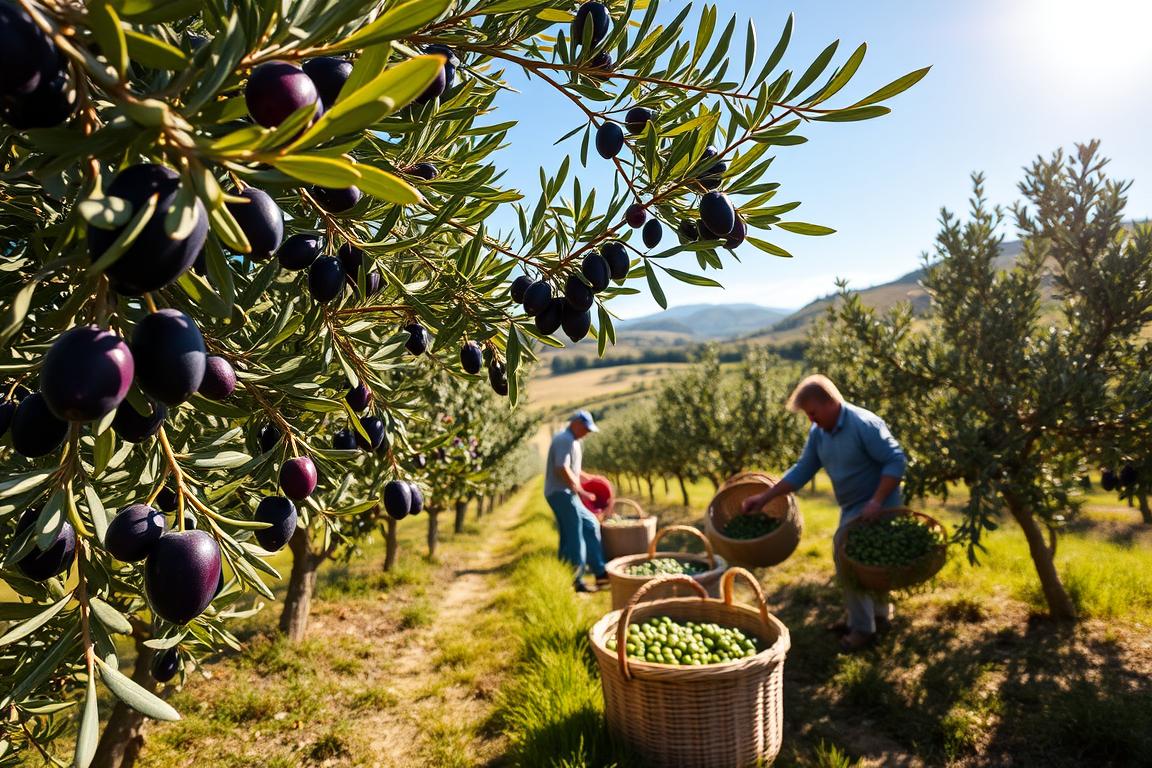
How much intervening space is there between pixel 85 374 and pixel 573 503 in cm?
696

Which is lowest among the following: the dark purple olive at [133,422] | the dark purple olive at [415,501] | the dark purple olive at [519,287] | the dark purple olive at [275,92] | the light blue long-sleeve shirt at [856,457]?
the light blue long-sleeve shirt at [856,457]

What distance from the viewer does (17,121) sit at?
646 millimetres

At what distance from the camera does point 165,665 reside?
185 cm

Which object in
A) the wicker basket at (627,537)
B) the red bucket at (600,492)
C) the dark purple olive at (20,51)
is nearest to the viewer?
the dark purple olive at (20,51)

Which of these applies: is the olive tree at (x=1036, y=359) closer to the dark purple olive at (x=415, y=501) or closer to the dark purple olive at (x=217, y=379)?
the dark purple olive at (x=415, y=501)

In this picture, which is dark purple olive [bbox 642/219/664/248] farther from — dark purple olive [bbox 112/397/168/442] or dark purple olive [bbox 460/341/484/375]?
dark purple olive [bbox 112/397/168/442]

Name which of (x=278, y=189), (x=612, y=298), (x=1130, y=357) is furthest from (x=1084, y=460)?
(x=278, y=189)

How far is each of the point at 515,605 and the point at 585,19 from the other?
6277mm

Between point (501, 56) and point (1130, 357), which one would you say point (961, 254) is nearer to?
point (1130, 357)

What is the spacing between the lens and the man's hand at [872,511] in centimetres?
464

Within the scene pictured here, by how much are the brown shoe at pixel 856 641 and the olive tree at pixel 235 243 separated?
4.58 metres

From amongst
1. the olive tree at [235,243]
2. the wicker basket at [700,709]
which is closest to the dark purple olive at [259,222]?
the olive tree at [235,243]

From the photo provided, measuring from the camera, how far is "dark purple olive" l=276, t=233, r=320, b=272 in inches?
48.2

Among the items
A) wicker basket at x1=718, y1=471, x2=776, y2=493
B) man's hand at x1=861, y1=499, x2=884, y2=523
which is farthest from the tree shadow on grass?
wicker basket at x1=718, y1=471, x2=776, y2=493
